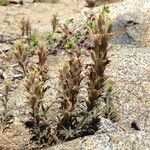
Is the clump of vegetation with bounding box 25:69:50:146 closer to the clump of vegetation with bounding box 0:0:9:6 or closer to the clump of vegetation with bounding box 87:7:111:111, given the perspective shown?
the clump of vegetation with bounding box 87:7:111:111

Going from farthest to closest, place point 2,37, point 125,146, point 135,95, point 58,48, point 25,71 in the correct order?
1. point 2,37
2. point 58,48
3. point 25,71
4. point 135,95
5. point 125,146

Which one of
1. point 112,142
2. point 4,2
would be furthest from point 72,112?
point 4,2

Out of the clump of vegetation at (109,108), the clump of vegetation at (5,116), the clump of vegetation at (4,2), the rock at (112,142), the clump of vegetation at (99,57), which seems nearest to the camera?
the rock at (112,142)

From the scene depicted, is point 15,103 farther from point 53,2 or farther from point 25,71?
point 53,2

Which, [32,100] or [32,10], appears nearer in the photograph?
[32,100]

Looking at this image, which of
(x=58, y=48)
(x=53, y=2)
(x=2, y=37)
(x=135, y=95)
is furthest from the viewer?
(x=53, y=2)

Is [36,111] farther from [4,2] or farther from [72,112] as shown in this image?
[4,2]

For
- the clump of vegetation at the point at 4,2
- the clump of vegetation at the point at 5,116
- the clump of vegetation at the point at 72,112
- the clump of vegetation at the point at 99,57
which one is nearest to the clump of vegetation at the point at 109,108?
the clump of vegetation at the point at 72,112

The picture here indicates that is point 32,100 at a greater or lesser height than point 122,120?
greater

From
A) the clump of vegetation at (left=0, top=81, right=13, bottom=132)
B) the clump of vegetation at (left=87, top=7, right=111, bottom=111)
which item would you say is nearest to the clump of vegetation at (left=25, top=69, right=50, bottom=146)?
the clump of vegetation at (left=0, top=81, right=13, bottom=132)

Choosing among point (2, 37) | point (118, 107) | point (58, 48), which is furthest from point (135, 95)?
point (2, 37)

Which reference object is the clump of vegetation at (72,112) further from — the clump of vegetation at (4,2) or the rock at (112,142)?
the clump of vegetation at (4,2)
